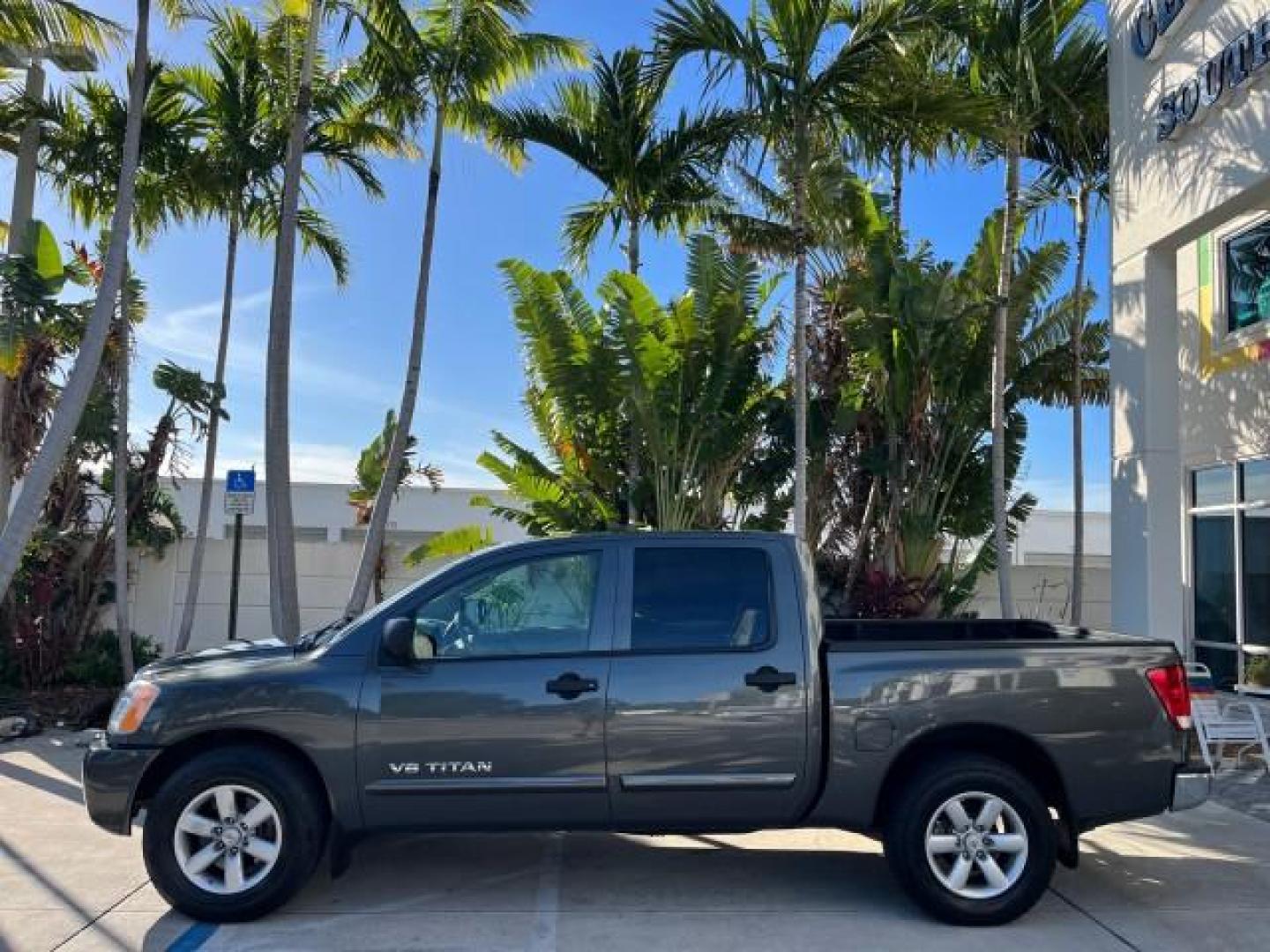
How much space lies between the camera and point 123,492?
40.2ft

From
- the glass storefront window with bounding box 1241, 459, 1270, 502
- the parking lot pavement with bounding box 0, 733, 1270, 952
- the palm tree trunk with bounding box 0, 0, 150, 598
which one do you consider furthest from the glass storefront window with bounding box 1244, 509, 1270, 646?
the palm tree trunk with bounding box 0, 0, 150, 598

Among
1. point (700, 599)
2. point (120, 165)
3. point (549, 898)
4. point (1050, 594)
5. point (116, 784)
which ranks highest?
point (120, 165)

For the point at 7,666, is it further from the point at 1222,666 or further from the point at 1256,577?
the point at 1256,577

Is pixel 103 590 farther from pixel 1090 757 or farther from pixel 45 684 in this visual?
pixel 1090 757

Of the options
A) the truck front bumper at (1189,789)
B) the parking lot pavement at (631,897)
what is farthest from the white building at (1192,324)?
the truck front bumper at (1189,789)

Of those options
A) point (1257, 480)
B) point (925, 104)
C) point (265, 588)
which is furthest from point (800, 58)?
point (265, 588)

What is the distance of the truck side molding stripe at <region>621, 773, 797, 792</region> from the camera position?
5230 millimetres

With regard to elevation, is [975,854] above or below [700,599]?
below

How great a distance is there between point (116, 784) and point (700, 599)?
9.71 ft

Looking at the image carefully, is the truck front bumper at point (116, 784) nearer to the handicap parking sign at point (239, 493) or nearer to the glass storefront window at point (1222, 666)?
the handicap parking sign at point (239, 493)

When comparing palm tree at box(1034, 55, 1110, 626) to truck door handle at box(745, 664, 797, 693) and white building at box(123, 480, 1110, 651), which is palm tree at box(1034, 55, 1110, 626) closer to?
white building at box(123, 480, 1110, 651)

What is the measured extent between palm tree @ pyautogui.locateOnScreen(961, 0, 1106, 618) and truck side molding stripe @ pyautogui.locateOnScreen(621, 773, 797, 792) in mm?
7581

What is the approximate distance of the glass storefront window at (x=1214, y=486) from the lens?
1234cm

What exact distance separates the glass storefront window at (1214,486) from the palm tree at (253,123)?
10575 millimetres
